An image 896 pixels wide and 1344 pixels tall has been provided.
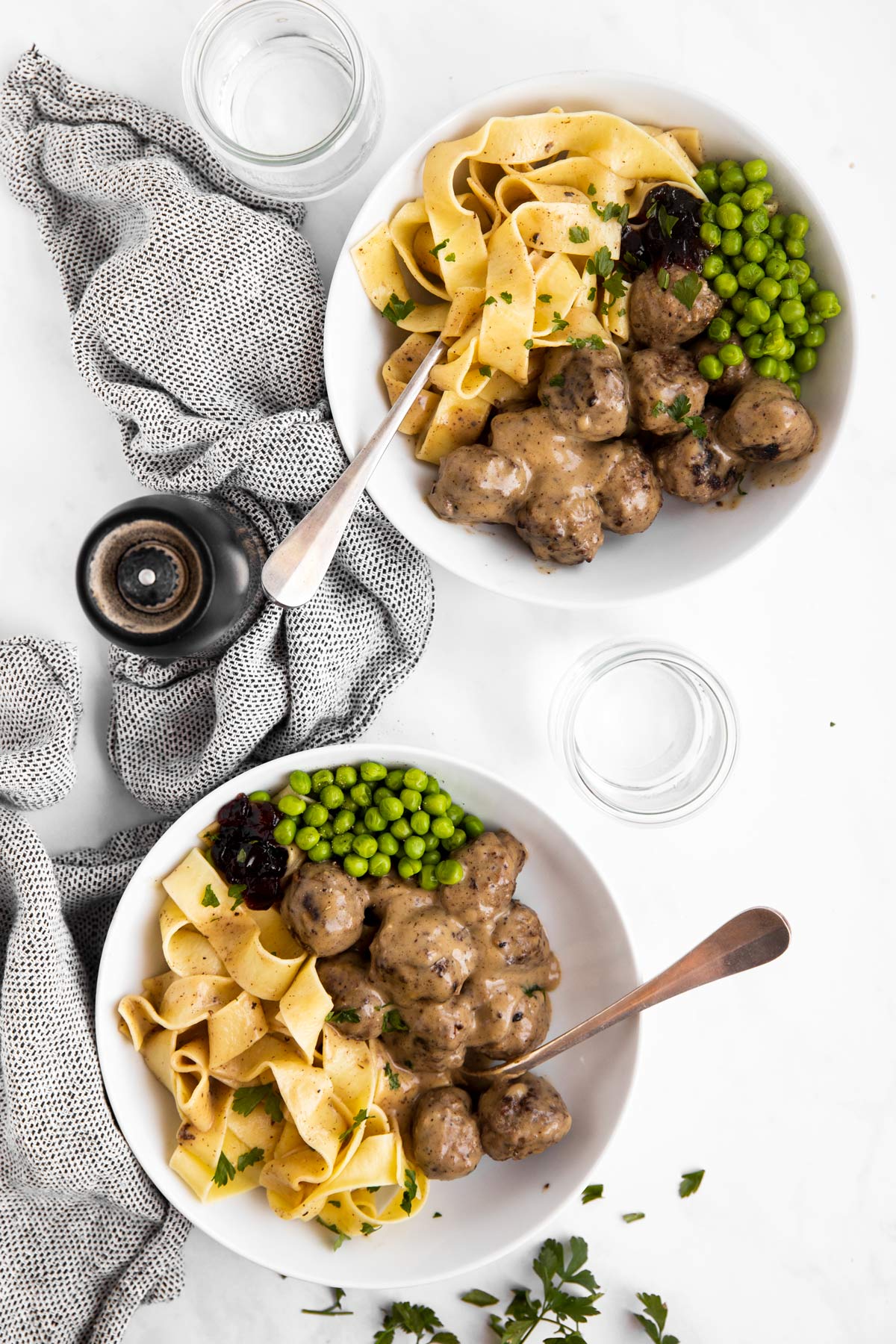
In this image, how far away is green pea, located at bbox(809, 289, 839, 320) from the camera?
309 cm

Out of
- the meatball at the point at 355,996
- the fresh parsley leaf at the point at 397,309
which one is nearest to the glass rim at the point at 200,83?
the fresh parsley leaf at the point at 397,309

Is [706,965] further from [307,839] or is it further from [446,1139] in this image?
[307,839]

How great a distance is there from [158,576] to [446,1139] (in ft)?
6.43

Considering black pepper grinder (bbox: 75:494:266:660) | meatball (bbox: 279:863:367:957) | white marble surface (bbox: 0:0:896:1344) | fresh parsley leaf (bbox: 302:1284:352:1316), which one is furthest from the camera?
fresh parsley leaf (bbox: 302:1284:352:1316)

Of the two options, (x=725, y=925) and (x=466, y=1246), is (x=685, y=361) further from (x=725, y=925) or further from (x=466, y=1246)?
(x=466, y=1246)

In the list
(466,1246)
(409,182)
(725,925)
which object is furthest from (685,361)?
(466,1246)

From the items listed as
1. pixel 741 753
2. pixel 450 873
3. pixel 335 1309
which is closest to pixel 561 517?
pixel 450 873

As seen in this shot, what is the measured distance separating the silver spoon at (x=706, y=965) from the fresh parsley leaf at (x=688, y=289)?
75.2 inches

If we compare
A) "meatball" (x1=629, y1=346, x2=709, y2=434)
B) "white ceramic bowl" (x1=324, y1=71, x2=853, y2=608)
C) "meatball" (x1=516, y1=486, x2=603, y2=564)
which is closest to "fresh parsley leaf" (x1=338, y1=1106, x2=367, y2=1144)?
"white ceramic bowl" (x1=324, y1=71, x2=853, y2=608)

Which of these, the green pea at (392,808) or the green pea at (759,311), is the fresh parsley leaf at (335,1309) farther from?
the green pea at (759,311)

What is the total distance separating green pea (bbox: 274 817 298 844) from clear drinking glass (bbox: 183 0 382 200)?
2.12 metres

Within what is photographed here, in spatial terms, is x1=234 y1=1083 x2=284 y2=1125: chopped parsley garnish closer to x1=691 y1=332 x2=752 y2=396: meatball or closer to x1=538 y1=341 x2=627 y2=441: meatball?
x1=538 y1=341 x2=627 y2=441: meatball

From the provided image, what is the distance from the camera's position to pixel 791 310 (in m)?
3.11

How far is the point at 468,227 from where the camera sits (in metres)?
3.20
